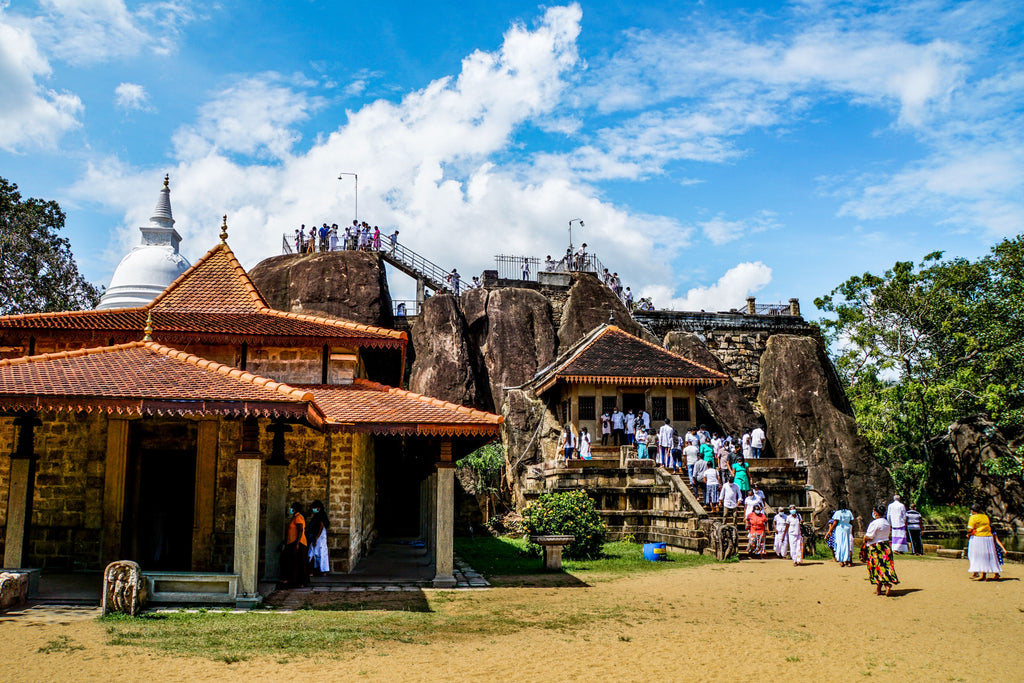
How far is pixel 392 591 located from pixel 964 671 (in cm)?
789

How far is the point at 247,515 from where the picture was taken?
10.7 m

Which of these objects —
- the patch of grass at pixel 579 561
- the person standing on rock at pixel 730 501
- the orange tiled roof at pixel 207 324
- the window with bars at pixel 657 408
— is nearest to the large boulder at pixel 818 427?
the window with bars at pixel 657 408

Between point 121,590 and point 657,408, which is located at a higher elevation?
point 657,408

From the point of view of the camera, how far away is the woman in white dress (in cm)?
1309

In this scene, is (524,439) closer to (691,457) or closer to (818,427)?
(691,457)

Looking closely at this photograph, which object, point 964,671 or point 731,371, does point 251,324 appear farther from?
point 731,371

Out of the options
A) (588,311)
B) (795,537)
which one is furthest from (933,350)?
(795,537)

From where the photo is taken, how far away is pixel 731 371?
3472 cm

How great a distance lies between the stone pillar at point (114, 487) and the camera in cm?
1277

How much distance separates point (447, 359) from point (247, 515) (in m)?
20.7

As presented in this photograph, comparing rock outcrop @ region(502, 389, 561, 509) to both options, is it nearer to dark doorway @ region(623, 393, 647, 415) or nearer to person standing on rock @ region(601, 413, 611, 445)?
person standing on rock @ region(601, 413, 611, 445)

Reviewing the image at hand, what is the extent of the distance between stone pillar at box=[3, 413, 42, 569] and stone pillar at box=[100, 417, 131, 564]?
1.67 m

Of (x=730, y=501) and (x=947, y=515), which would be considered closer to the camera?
(x=730, y=501)

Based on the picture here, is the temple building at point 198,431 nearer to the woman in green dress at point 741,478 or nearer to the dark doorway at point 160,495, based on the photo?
the dark doorway at point 160,495
